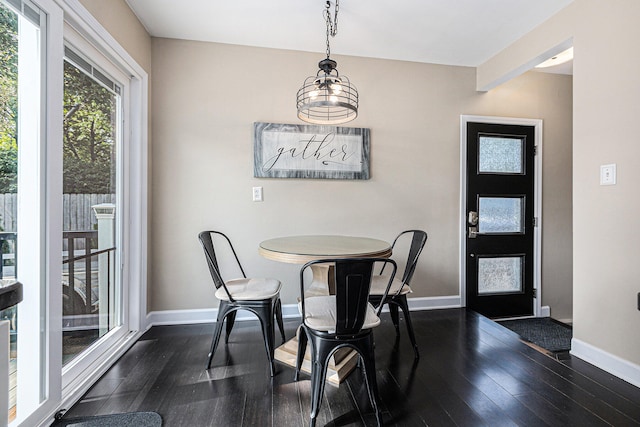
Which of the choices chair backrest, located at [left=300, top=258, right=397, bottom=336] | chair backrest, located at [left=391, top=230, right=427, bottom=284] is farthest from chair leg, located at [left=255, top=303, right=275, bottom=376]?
chair backrest, located at [left=391, top=230, right=427, bottom=284]

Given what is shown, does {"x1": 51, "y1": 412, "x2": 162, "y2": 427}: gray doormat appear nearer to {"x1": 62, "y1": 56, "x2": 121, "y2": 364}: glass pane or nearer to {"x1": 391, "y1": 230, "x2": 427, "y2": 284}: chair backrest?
{"x1": 62, "y1": 56, "x2": 121, "y2": 364}: glass pane

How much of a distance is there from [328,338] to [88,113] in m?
1.97

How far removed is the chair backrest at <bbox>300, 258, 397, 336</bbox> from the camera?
133 centimetres

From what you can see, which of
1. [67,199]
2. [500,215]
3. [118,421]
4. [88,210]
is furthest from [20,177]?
[500,215]

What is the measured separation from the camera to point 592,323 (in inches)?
81.5

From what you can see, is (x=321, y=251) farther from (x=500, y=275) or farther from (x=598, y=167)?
(x=500, y=275)

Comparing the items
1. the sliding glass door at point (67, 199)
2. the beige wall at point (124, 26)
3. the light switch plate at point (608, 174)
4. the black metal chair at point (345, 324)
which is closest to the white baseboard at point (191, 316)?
the sliding glass door at point (67, 199)

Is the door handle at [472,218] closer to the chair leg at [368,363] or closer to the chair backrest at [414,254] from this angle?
the chair backrest at [414,254]

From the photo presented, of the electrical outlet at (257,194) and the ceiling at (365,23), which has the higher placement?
the ceiling at (365,23)

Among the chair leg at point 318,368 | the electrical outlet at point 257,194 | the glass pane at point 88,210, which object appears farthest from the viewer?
the electrical outlet at point 257,194

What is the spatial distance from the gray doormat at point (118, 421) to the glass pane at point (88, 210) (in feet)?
1.24

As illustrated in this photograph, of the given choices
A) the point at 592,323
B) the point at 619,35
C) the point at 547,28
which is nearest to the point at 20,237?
the point at 592,323

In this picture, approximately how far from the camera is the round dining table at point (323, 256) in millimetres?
1768

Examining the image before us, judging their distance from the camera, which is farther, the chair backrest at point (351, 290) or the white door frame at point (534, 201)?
the white door frame at point (534, 201)
